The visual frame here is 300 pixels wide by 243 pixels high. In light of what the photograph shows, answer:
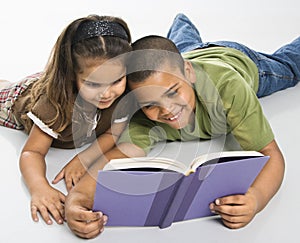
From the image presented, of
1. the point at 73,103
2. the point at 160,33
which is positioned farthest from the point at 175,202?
the point at 160,33

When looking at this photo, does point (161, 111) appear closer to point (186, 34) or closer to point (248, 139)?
point (248, 139)

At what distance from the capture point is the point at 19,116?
167 cm

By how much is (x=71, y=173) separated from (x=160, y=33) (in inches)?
42.6

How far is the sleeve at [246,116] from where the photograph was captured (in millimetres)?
1432

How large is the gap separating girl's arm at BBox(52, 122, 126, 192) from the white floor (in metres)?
0.03

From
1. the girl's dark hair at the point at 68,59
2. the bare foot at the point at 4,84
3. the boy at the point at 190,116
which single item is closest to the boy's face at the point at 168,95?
the boy at the point at 190,116

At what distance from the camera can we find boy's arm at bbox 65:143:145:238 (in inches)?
48.6

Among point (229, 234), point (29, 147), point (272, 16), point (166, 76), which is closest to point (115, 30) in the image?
point (166, 76)

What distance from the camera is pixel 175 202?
4.07 feet

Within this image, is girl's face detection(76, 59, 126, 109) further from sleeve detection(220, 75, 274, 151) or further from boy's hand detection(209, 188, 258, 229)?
boy's hand detection(209, 188, 258, 229)

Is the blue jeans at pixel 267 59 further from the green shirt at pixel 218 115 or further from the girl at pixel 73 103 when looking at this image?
the girl at pixel 73 103

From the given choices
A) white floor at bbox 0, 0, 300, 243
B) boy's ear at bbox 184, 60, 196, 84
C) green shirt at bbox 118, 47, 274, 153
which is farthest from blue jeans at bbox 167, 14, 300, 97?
boy's ear at bbox 184, 60, 196, 84

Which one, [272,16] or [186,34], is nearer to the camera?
[186,34]

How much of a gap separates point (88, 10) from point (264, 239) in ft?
5.59
